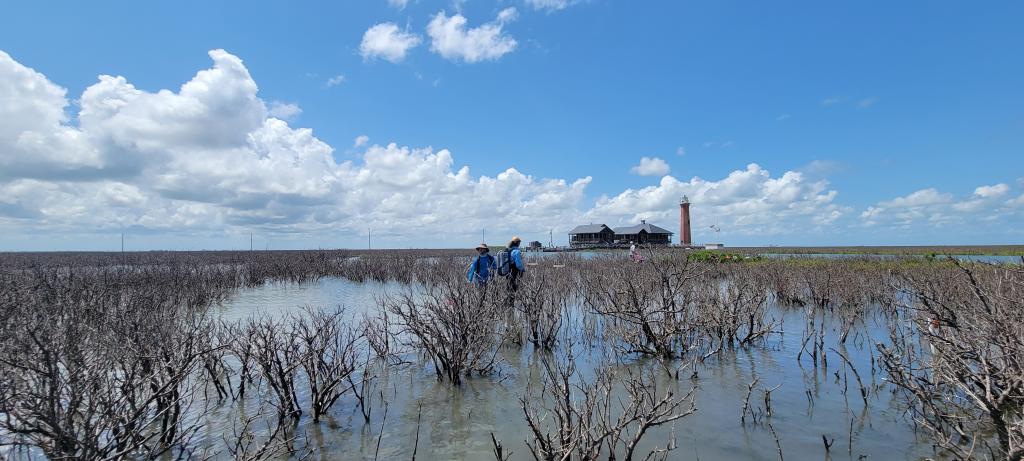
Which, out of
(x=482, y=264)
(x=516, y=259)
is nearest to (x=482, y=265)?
(x=482, y=264)

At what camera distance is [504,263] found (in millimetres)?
8758

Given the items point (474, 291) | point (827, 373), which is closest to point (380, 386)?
point (474, 291)

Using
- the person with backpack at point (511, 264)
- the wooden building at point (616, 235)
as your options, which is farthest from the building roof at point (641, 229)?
the person with backpack at point (511, 264)

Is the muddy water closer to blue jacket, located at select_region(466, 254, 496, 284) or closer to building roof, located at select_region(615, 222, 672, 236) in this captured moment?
blue jacket, located at select_region(466, 254, 496, 284)

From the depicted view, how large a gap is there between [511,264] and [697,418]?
471cm

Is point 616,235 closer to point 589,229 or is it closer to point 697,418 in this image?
point 589,229

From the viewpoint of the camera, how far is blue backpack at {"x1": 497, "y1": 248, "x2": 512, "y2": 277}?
866 cm

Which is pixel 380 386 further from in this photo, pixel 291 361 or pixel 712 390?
pixel 712 390

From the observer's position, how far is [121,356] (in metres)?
3.99

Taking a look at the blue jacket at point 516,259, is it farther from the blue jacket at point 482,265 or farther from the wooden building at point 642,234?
the wooden building at point 642,234

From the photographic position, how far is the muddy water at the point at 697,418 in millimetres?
3957

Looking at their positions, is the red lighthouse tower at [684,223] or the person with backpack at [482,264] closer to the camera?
the person with backpack at [482,264]

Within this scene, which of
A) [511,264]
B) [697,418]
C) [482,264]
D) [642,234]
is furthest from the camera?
[642,234]

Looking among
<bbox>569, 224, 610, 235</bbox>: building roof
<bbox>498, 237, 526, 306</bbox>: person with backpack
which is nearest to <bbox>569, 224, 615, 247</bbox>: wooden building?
<bbox>569, 224, 610, 235</bbox>: building roof
